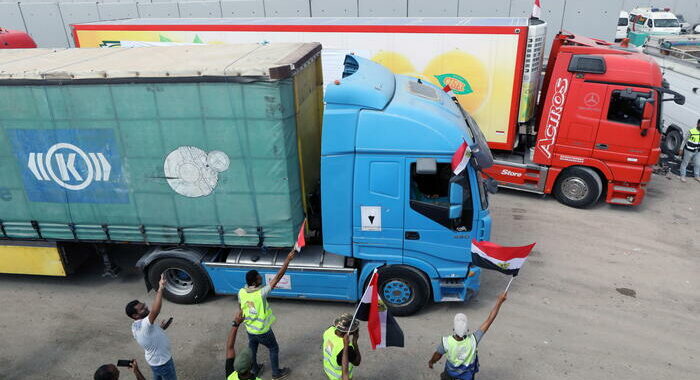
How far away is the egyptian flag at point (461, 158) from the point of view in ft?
17.3

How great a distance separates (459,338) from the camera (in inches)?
178

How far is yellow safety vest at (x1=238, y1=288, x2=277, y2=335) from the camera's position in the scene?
5000 millimetres

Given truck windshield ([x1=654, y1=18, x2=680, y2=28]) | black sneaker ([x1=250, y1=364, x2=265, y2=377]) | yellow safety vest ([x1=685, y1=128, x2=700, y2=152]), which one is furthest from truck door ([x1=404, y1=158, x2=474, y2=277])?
truck windshield ([x1=654, y1=18, x2=680, y2=28])

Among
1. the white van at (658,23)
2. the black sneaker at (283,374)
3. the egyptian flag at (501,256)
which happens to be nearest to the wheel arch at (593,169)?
the egyptian flag at (501,256)

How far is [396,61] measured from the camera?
1022 centimetres

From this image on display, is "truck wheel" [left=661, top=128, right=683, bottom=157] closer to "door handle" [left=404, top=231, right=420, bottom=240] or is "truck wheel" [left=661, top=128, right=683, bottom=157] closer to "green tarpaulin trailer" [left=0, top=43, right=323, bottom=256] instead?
"door handle" [left=404, top=231, right=420, bottom=240]

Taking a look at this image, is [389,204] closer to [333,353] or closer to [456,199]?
[456,199]

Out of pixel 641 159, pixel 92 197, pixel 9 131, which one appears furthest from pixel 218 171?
pixel 641 159

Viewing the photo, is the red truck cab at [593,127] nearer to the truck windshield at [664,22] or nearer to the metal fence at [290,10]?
the metal fence at [290,10]

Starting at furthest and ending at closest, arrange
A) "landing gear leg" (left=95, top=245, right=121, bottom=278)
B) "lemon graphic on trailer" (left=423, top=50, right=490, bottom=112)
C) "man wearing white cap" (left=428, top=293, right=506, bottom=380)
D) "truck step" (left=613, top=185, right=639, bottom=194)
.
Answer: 1. "lemon graphic on trailer" (left=423, top=50, right=490, bottom=112)
2. "truck step" (left=613, top=185, right=639, bottom=194)
3. "landing gear leg" (left=95, top=245, right=121, bottom=278)
4. "man wearing white cap" (left=428, top=293, right=506, bottom=380)

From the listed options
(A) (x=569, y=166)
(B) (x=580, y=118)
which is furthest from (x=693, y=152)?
(B) (x=580, y=118)

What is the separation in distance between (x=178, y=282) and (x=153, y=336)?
2341 millimetres

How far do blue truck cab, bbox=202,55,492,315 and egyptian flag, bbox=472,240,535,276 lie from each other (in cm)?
69

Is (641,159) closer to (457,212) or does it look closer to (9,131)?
(457,212)
